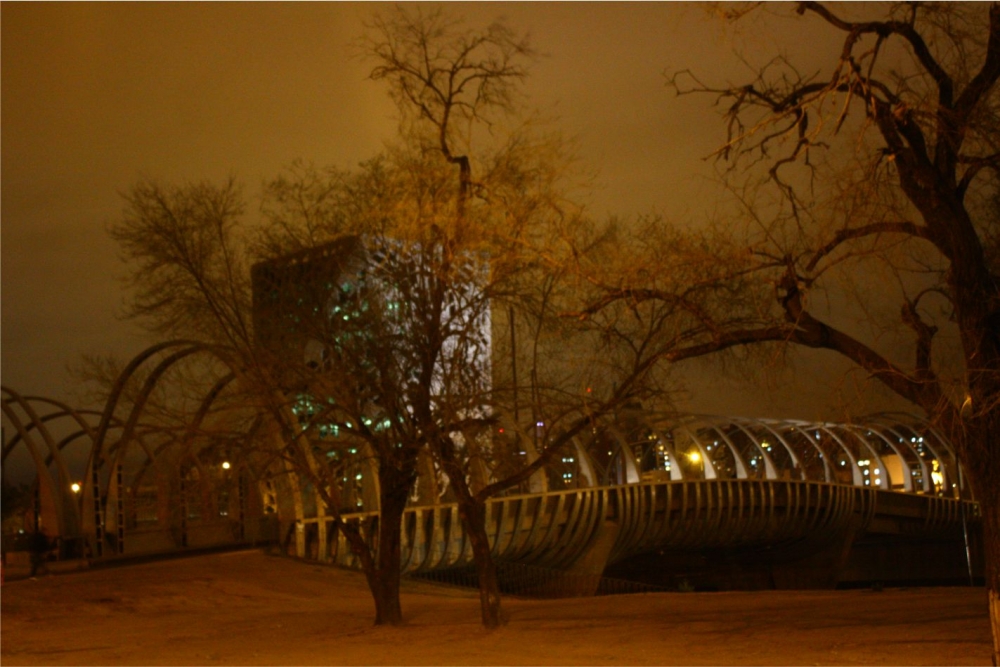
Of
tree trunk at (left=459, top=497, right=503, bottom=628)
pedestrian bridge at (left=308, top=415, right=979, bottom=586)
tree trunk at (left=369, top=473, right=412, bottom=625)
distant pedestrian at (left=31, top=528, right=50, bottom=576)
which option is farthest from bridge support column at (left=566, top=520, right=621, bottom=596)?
tree trunk at (left=459, top=497, right=503, bottom=628)

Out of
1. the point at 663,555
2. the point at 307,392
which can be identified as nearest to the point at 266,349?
the point at 307,392

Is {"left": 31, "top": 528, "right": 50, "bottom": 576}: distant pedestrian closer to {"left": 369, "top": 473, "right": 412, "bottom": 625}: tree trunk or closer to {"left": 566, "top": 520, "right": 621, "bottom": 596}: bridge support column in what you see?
{"left": 369, "top": 473, "right": 412, "bottom": 625}: tree trunk

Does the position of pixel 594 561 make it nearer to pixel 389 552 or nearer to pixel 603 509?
pixel 603 509

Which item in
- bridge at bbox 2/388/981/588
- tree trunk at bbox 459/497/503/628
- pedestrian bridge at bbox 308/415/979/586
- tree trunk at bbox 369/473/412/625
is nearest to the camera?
tree trunk at bbox 459/497/503/628

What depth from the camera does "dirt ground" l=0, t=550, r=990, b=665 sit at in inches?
447

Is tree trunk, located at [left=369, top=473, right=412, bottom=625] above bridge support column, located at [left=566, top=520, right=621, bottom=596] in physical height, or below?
above

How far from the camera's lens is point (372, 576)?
50.5 feet

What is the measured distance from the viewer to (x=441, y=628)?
14.9 m

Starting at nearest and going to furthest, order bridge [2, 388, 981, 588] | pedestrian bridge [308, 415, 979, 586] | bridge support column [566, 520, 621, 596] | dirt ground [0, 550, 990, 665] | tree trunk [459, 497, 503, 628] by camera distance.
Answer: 1. dirt ground [0, 550, 990, 665]
2. tree trunk [459, 497, 503, 628]
3. bridge [2, 388, 981, 588]
4. pedestrian bridge [308, 415, 979, 586]
5. bridge support column [566, 520, 621, 596]

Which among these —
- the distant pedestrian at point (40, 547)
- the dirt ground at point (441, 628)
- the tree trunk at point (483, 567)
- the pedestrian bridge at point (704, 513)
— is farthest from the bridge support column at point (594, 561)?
the tree trunk at point (483, 567)

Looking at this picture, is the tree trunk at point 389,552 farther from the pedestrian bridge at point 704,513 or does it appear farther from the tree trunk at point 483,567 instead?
the pedestrian bridge at point 704,513

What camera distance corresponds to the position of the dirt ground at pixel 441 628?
447 inches

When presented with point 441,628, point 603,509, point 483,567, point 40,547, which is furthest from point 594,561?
point 483,567

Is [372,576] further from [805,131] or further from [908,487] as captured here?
[908,487]
